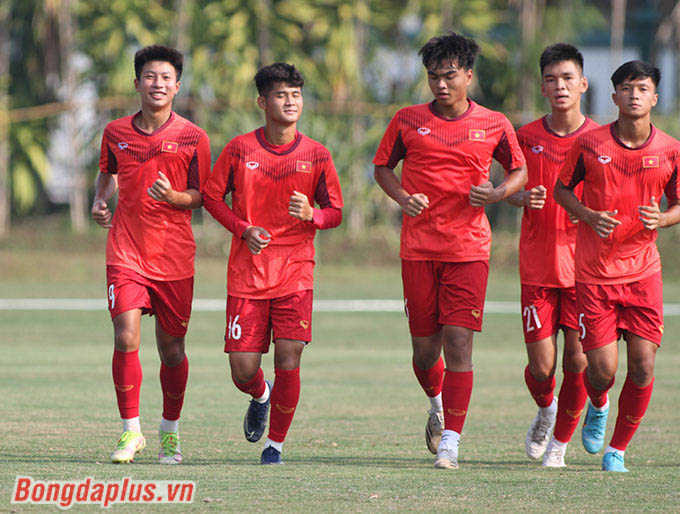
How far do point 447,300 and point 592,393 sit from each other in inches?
41.3

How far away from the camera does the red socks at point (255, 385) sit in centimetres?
731

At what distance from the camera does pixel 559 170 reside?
7.72 metres

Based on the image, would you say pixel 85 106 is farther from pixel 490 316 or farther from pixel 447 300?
pixel 447 300

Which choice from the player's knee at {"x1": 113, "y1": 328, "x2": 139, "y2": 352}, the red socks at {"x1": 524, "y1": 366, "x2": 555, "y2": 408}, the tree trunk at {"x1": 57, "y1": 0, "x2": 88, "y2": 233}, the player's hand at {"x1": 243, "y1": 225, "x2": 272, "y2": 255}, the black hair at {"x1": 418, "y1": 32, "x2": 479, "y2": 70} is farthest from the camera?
the tree trunk at {"x1": 57, "y1": 0, "x2": 88, "y2": 233}

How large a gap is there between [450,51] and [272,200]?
1397mm

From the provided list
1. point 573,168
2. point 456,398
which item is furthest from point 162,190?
point 573,168

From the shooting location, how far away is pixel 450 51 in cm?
723

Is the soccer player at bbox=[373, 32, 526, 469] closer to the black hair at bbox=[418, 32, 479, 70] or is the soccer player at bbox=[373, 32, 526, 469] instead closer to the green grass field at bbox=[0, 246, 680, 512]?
the black hair at bbox=[418, 32, 479, 70]

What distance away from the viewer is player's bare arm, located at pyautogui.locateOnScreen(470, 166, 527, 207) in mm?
7082

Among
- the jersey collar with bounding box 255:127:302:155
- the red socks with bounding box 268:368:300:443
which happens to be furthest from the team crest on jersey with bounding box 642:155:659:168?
the red socks with bounding box 268:368:300:443

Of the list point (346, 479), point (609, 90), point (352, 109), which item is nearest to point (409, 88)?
point (352, 109)

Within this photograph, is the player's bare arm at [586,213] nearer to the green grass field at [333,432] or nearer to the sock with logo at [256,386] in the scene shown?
the green grass field at [333,432]

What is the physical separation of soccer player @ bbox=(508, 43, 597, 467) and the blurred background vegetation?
14007mm

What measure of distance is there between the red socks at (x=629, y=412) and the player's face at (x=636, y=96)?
155 centimetres
